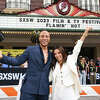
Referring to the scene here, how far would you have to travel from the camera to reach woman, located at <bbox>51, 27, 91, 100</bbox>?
9.63 feet

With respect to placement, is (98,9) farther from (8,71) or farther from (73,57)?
(73,57)

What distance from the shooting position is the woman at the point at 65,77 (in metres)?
2.94

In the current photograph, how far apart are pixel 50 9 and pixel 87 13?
2712 millimetres

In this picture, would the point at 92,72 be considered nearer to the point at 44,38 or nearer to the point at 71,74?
the point at 71,74

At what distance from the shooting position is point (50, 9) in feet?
47.3

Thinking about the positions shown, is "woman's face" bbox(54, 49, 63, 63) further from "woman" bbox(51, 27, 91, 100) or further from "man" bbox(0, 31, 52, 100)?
"man" bbox(0, 31, 52, 100)

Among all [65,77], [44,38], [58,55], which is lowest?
[65,77]

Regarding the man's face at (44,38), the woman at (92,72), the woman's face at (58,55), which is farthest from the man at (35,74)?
the woman at (92,72)

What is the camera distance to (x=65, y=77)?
9.68 ft

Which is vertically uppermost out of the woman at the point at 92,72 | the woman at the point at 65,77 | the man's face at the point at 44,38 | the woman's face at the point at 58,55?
the man's face at the point at 44,38


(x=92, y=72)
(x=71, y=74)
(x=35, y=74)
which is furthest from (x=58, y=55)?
(x=92, y=72)

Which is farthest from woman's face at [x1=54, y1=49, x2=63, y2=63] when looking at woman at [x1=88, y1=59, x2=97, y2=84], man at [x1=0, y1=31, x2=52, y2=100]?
woman at [x1=88, y1=59, x2=97, y2=84]

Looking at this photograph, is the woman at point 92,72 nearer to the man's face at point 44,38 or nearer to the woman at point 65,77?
the woman at point 65,77

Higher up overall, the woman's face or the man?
the woman's face
